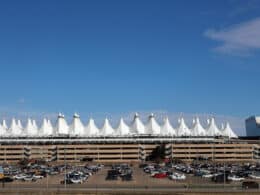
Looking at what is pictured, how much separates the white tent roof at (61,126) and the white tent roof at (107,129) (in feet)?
35.0

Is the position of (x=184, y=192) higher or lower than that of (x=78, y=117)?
lower

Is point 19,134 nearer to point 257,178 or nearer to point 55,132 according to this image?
point 55,132

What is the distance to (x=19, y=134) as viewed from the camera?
151875mm

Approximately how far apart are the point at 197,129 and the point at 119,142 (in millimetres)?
25765

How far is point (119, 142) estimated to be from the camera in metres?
142

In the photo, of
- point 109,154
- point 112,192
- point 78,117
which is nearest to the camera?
point 112,192

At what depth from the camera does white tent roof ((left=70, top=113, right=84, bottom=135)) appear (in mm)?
153212

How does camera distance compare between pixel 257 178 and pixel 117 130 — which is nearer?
pixel 257 178

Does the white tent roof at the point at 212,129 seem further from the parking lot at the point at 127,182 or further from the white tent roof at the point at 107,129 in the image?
the parking lot at the point at 127,182

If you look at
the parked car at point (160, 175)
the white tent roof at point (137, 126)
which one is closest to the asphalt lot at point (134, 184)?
the parked car at point (160, 175)

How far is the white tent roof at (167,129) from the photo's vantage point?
152125 mm

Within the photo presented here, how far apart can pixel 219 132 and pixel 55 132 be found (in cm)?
4713

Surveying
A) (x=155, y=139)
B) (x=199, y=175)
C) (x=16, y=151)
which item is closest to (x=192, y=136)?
(x=155, y=139)

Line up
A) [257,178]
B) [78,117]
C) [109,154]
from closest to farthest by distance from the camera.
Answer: [257,178] → [109,154] → [78,117]
